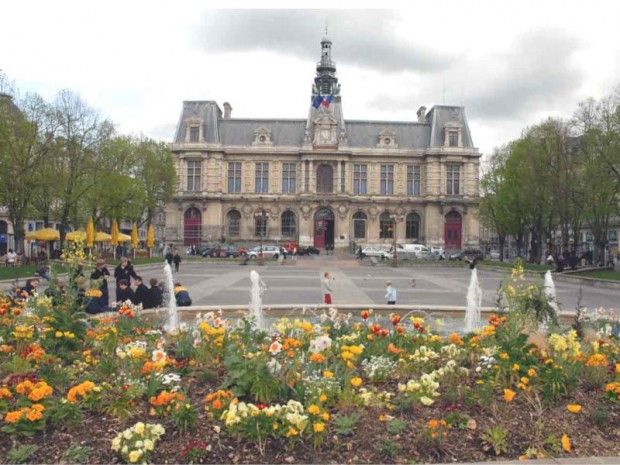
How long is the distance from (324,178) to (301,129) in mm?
7758

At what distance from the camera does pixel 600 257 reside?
41.6 m

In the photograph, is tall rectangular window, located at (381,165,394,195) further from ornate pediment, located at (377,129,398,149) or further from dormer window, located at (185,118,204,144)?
dormer window, located at (185,118,204,144)

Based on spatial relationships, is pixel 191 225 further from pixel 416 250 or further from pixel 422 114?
pixel 422 114

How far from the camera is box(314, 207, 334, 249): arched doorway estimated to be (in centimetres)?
6981

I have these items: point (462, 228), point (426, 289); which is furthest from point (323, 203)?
point (426, 289)

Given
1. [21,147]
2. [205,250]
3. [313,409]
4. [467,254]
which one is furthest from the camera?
[467,254]

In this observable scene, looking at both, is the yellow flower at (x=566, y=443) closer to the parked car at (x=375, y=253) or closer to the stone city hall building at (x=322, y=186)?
the parked car at (x=375, y=253)

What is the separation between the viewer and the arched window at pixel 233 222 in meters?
70.8

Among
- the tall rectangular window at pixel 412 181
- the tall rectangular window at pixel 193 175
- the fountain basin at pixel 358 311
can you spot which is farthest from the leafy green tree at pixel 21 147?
the tall rectangular window at pixel 412 181

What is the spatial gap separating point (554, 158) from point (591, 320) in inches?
1385

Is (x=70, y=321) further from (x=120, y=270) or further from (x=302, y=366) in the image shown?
(x=120, y=270)

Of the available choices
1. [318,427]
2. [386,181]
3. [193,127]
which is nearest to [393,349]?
[318,427]

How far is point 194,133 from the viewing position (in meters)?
70.6

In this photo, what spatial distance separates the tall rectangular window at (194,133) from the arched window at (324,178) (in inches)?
642
